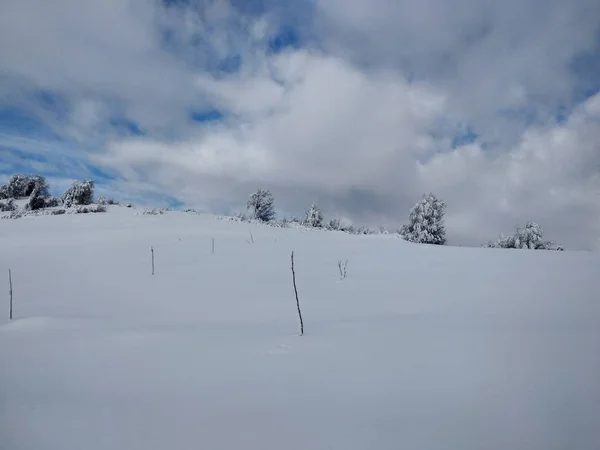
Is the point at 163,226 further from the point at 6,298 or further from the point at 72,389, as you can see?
the point at 72,389

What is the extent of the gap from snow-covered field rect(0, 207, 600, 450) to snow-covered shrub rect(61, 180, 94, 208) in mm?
Answer: 24952

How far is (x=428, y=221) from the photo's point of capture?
3506 cm

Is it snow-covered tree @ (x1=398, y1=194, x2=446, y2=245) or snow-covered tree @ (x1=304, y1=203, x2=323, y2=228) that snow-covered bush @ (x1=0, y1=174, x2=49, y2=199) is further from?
snow-covered tree @ (x1=398, y1=194, x2=446, y2=245)

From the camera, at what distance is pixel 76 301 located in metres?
6.99

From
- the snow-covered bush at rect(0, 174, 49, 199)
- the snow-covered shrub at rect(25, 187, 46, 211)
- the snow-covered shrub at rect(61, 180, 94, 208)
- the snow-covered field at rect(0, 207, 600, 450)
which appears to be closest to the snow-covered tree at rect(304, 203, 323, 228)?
the snow-covered shrub at rect(61, 180, 94, 208)

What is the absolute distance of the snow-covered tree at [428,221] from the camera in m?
34.5

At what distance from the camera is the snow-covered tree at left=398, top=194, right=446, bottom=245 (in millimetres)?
34528

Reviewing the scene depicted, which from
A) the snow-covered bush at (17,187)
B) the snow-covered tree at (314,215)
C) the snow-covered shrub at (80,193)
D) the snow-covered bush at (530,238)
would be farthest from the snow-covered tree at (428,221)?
the snow-covered bush at (17,187)

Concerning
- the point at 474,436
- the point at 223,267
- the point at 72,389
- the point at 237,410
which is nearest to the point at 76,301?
the point at 223,267

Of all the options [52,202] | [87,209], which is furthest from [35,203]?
[87,209]

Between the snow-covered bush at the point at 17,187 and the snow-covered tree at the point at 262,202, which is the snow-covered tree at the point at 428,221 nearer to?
the snow-covered tree at the point at 262,202

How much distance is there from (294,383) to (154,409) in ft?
3.90

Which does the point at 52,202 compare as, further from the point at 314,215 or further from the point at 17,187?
the point at 314,215

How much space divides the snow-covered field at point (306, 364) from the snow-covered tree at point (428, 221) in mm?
26666
